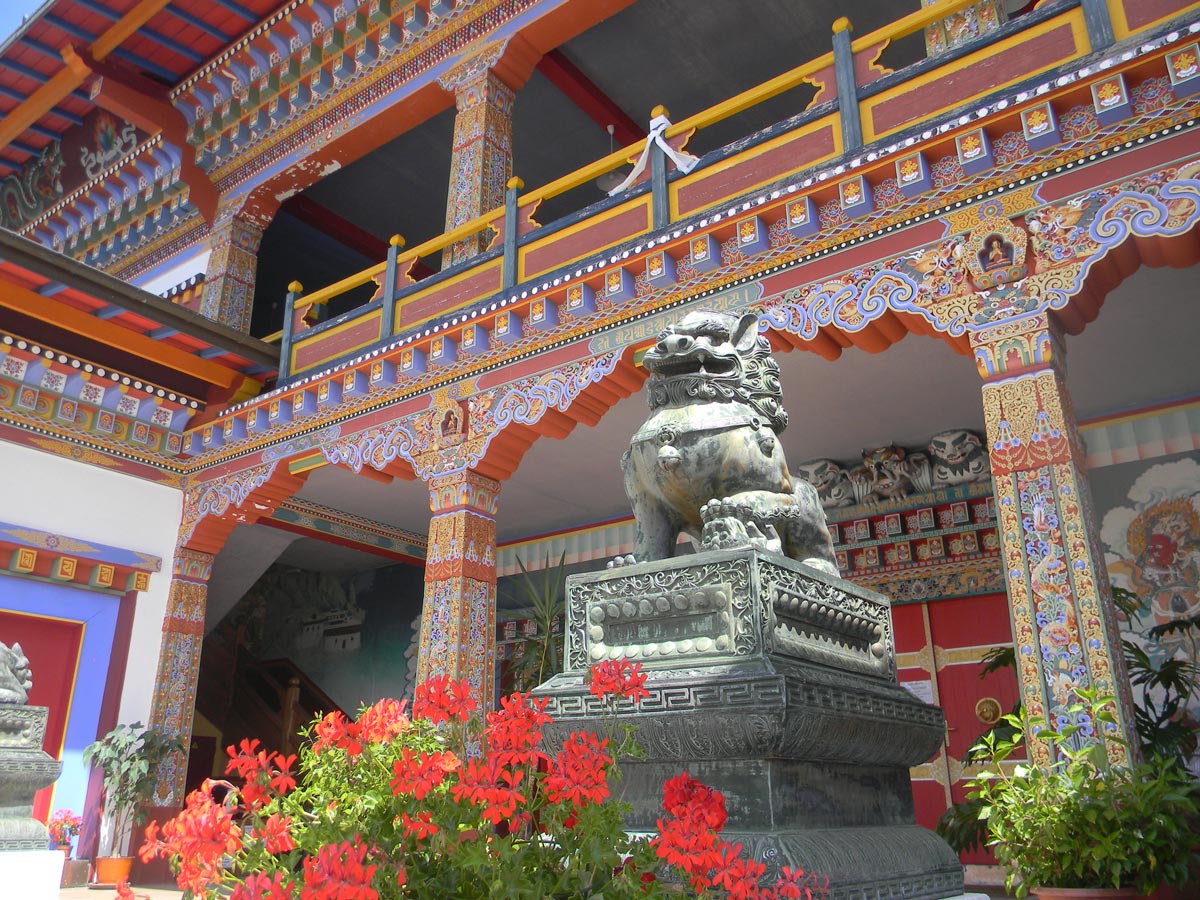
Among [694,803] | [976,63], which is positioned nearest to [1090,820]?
[694,803]

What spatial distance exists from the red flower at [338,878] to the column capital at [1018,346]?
3.61 m

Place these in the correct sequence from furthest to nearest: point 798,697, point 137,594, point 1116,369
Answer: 1. point 137,594
2. point 1116,369
3. point 798,697

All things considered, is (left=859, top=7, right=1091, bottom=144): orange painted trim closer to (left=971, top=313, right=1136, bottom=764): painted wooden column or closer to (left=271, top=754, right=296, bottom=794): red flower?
(left=971, top=313, right=1136, bottom=764): painted wooden column

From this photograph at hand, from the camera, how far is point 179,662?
7.39 metres

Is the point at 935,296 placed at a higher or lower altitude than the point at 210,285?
lower

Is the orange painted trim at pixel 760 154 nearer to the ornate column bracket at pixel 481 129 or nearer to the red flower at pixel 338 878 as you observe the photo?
the ornate column bracket at pixel 481 129

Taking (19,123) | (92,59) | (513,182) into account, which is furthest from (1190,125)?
(19,123)

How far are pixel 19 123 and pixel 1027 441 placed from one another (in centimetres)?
961

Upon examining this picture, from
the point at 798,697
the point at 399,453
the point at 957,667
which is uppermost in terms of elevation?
the point at 399,453

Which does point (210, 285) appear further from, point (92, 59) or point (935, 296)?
point (935, 296)

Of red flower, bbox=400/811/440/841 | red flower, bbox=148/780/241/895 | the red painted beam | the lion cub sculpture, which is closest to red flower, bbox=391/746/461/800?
red flower, bbox=400/811/440/841

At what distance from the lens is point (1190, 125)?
3848mm

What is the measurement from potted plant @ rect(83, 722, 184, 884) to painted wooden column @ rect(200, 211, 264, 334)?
3.43 metres

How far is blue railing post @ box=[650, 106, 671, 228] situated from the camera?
5.41 m
